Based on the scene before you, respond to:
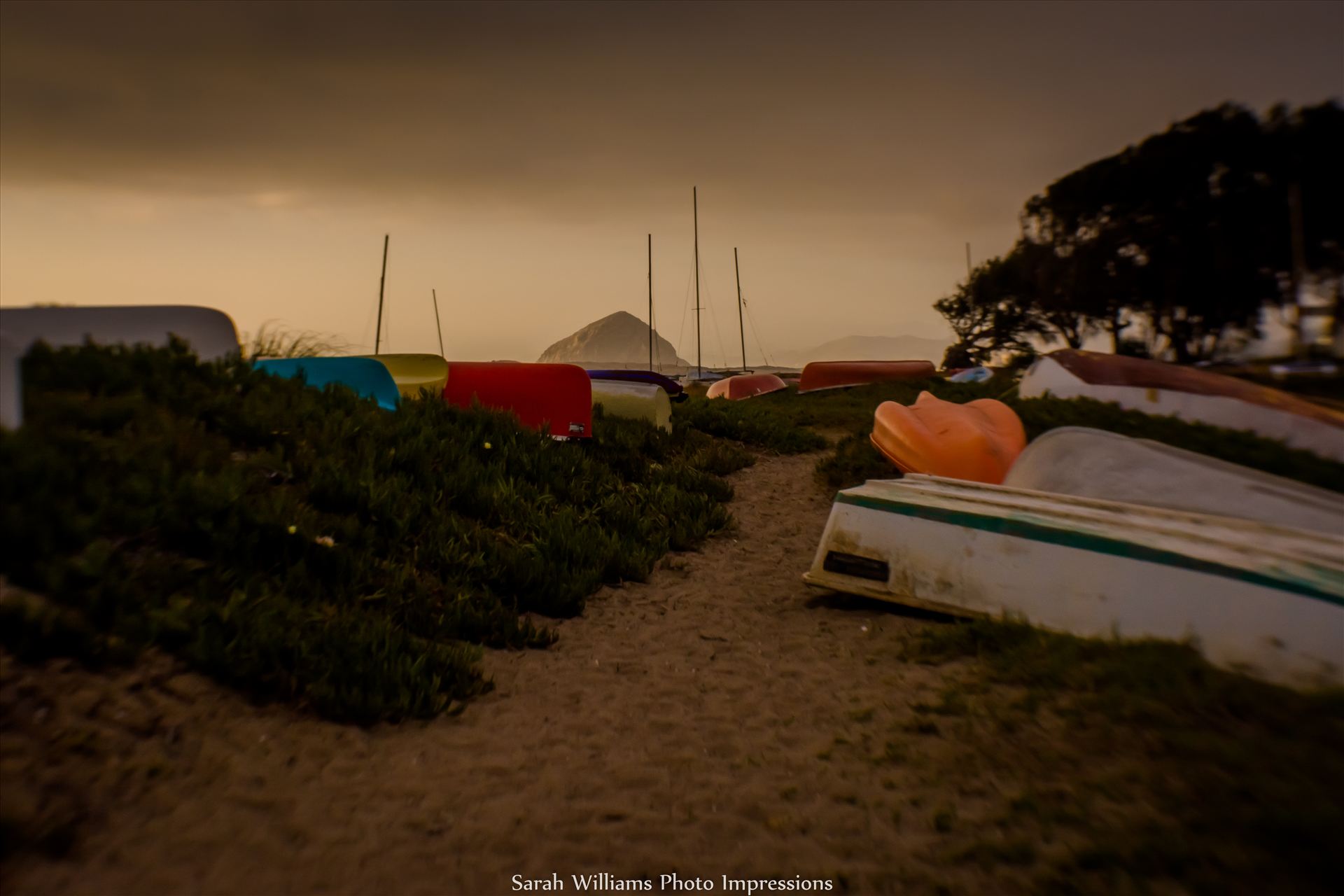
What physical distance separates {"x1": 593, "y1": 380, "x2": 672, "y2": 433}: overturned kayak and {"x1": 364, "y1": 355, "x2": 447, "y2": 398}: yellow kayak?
206cm

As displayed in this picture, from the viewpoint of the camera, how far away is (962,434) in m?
6.82

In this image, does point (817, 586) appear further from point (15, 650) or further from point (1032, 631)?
point (15, 650)

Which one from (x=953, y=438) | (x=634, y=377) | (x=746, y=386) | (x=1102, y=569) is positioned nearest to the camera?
(x=1102, y=569)

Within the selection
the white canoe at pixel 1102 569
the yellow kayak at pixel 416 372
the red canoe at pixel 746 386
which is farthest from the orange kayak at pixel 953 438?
the red canoe at pixel 746 386

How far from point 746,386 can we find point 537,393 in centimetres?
1306

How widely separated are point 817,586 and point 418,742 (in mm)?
2614

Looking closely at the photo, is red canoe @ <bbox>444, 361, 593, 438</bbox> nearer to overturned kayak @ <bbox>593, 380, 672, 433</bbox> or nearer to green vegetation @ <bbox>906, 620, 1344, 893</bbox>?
overturned kayak @ <bbox>593, 380, 672, 433</bbox>

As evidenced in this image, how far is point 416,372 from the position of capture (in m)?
8.49

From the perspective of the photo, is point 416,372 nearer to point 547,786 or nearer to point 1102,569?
point 547,786

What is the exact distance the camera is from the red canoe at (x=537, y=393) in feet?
26.2

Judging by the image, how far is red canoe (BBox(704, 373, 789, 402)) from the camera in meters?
20.3

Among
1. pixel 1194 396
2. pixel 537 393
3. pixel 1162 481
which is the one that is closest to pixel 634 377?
pixel 537 393

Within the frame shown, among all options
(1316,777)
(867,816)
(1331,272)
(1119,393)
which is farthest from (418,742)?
(1331,272)

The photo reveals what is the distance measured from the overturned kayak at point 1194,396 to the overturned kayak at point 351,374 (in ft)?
23.4
